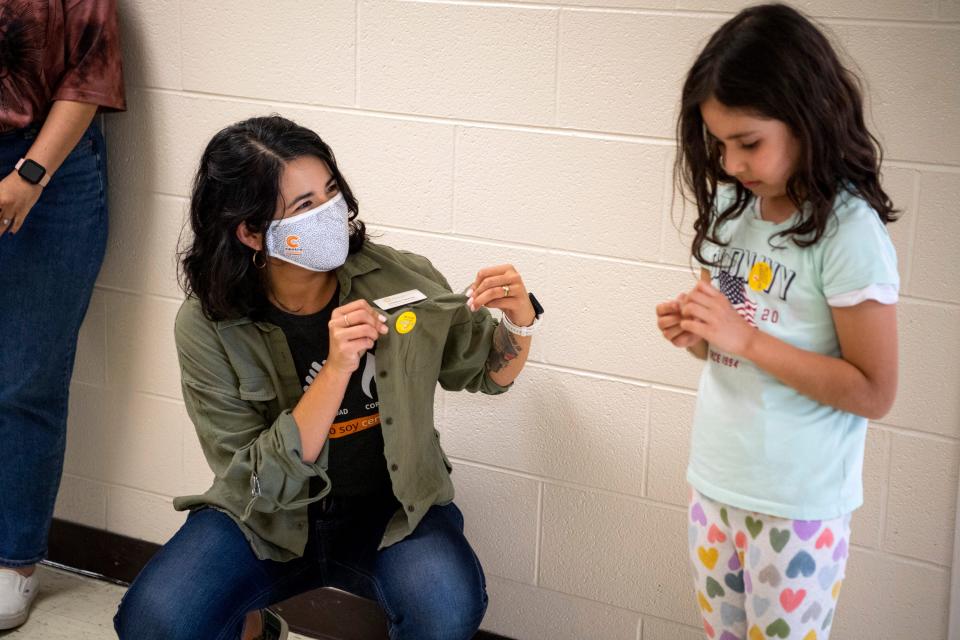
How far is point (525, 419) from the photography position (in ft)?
7.54

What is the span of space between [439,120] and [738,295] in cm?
87

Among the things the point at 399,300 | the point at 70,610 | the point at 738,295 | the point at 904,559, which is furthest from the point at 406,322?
the point at 70,610

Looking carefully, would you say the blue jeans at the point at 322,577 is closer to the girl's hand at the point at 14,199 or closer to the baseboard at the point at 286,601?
the baseboard at the point at 286,601

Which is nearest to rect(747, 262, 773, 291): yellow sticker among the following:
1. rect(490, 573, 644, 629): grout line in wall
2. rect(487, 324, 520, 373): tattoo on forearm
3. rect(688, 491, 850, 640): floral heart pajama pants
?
rect(688, 491, 850, 640): floral heart pajama pants

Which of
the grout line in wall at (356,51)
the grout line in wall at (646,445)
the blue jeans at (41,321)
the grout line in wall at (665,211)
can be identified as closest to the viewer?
the grout line in wall at (665,211)

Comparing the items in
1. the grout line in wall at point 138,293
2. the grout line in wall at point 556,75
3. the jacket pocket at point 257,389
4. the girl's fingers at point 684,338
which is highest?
the grout line in wall at point 556,75

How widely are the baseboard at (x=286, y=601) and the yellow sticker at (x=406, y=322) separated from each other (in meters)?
0.87

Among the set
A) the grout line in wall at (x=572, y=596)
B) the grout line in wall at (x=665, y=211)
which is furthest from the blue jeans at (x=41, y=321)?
the grout line in wall at (x=665, y=211)

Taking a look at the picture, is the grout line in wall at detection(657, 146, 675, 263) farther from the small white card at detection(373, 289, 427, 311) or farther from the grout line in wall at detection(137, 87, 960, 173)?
the small white card at detection(373, 289, 427, 311)

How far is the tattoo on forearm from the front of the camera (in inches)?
77.7

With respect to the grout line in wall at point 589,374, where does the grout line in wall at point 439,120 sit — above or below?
above

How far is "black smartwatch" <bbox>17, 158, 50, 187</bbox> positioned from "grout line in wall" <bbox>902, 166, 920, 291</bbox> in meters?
1.71

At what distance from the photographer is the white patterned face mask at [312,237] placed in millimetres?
1852

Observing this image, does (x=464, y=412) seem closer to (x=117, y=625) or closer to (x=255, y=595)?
(x=255, y=595)
